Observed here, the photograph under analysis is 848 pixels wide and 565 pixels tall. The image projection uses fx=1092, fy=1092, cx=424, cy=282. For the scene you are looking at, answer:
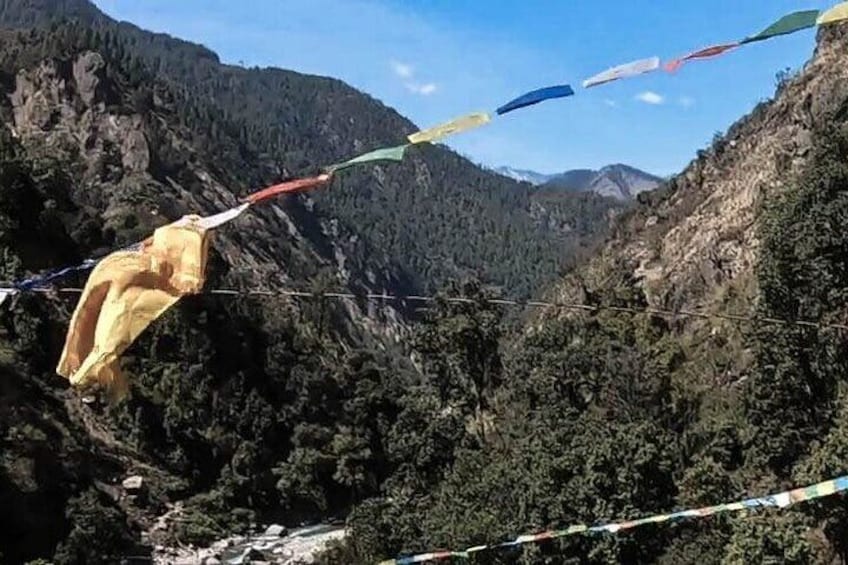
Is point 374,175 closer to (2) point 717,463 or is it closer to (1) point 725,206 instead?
(1) point 725,206

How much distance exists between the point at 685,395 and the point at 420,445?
7.48 m

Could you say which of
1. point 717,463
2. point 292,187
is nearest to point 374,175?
point 717,463

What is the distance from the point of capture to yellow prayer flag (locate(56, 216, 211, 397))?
21.5 ft

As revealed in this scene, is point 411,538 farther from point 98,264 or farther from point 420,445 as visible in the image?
point 98,264

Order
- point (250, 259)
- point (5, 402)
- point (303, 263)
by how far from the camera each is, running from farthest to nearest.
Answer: point (303, 263) → point (250, 259) → point (5, 402)

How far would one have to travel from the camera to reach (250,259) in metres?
70.7

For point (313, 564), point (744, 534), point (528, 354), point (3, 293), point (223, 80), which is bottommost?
point (313, 564)

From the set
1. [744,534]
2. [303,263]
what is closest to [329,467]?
[744,534]

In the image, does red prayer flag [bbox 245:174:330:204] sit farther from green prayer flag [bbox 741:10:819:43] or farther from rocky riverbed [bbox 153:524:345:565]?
rocky riverbed [bbox 153:524:345:565]

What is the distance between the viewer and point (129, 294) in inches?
262

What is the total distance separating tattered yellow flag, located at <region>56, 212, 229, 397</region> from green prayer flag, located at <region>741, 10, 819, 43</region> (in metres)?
3.45

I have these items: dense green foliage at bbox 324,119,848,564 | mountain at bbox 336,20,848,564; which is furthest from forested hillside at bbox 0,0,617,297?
dense green foliage at bbox 324,119,848,564

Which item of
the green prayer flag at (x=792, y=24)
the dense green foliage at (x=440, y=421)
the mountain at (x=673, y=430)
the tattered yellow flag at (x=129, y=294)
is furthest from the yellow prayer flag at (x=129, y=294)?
the mountain at (x=673, y=430)

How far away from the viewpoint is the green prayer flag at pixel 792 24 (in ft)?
17.7
